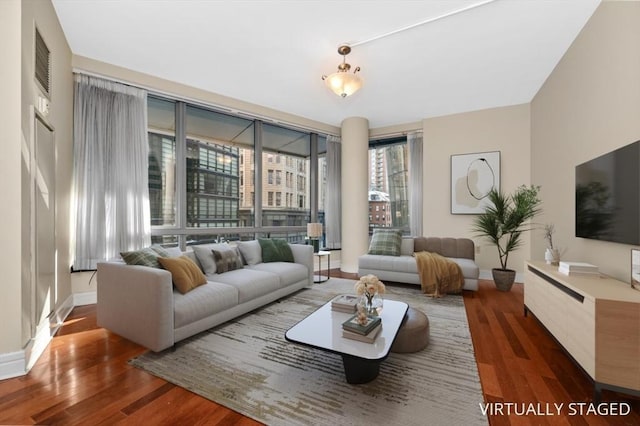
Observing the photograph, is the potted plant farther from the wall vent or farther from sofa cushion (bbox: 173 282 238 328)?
the wall vent

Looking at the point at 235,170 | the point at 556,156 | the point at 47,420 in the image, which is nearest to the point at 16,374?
the point at 47,420

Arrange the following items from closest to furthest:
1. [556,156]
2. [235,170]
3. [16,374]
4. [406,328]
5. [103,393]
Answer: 1. [103,393]
2. [16,374]
3. [406,328]
4. [556,156]
5. [235,170]

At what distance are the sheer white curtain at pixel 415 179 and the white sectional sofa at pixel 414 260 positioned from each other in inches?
31.8

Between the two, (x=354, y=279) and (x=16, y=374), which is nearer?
(x=16, y=374)

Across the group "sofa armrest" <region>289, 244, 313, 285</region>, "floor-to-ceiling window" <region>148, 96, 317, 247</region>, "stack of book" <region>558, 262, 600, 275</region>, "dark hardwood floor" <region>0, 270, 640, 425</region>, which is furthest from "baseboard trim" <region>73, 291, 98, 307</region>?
"stack of book" <region>558, 262, 600, 275</region>

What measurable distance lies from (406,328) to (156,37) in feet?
12.6

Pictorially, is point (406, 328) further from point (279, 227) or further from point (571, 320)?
point (279, 227)

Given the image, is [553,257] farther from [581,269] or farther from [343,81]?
[343,81]

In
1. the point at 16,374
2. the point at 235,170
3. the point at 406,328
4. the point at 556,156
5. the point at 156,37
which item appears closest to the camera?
the point at 16,374

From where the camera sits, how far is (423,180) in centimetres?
549

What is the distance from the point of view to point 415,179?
5.57m

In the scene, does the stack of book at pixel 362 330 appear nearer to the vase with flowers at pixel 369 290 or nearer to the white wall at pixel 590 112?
the vase with flowers at pixel 369 290

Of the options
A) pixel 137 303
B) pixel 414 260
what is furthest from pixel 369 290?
pixel 414 260

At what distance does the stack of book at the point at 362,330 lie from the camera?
1.88m
